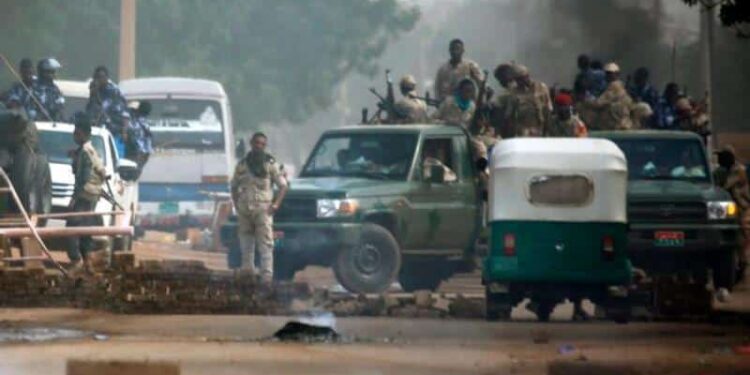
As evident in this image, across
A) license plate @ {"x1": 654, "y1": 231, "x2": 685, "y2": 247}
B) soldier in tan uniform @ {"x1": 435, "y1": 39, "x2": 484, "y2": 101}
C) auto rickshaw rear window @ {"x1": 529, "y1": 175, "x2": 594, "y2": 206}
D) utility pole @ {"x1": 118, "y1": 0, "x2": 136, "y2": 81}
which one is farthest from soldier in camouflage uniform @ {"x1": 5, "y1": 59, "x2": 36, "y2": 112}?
utility pole @ {"x1": 118, "y1": 0, "x2": 136, "y2": 81}

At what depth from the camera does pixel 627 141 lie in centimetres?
2173

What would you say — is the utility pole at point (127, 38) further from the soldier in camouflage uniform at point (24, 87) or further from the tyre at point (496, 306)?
the tyre at point (496, 306)

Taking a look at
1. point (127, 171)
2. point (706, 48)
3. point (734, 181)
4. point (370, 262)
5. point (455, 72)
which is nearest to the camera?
point (370, 262)

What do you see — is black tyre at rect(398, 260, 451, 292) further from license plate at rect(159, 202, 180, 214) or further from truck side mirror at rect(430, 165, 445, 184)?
license plate at rect(159, 202, 180, 214)

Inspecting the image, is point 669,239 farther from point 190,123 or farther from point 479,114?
point 190,123

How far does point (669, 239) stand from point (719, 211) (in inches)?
21.6

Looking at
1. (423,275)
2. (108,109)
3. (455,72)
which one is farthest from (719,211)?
(108,109)

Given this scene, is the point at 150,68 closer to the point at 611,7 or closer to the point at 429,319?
the point at 611,7

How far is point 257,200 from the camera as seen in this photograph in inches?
859

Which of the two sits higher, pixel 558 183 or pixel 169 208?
pixel 169 208

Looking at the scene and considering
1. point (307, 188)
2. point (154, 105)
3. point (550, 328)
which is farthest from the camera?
point (154, 105)

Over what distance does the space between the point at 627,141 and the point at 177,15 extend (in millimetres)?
18927

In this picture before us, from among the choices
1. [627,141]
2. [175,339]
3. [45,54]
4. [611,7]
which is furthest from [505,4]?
[45,54]

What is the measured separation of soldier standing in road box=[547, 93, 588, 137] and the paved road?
378cm
